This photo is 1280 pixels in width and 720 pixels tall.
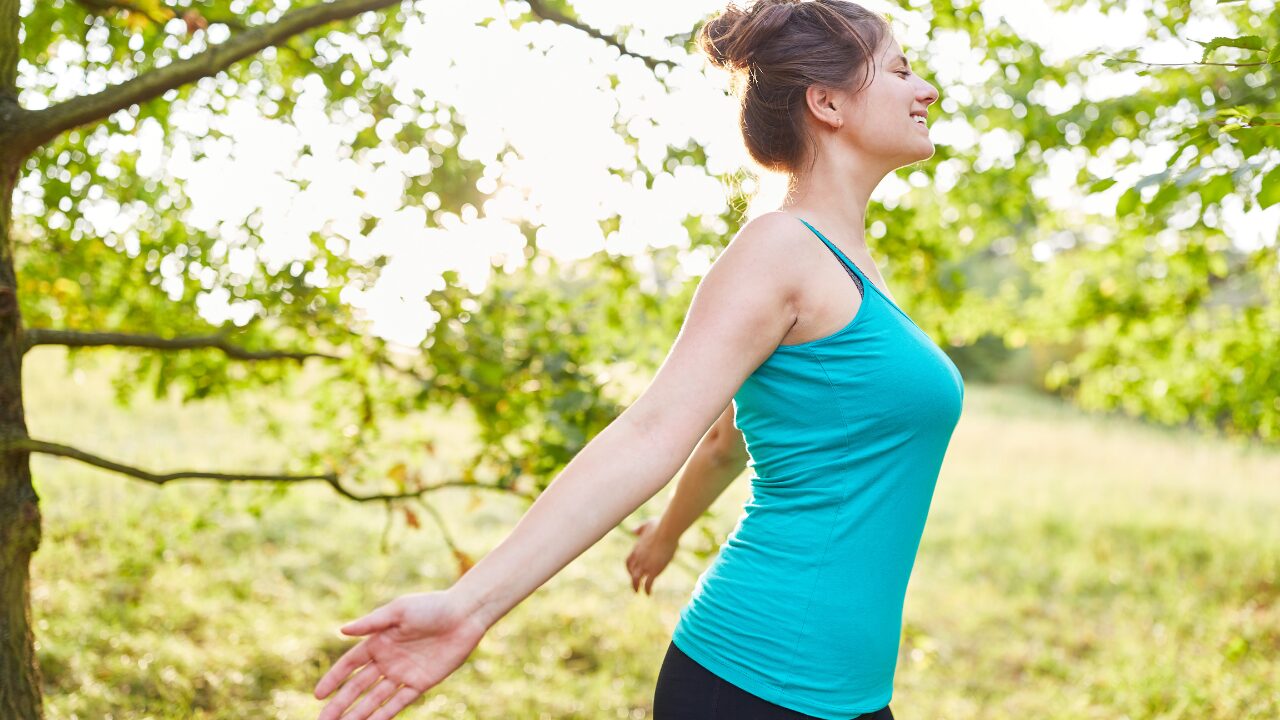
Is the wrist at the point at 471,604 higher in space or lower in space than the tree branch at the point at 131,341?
lower

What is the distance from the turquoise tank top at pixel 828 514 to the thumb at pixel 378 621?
0.54 m

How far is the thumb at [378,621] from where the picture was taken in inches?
47.0

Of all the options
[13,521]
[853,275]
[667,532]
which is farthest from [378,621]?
[13,521]

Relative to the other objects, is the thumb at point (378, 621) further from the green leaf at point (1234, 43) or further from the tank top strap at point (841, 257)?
the green leaf at point (1234, 43)

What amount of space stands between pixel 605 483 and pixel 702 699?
0.44 meters

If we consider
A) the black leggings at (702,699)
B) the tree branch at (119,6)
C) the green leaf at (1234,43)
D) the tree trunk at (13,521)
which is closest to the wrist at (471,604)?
the black leggings at (702,699)

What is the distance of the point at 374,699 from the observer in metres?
1.24

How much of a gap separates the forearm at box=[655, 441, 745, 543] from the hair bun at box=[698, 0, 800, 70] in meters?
0.75

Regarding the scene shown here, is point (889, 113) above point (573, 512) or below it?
above

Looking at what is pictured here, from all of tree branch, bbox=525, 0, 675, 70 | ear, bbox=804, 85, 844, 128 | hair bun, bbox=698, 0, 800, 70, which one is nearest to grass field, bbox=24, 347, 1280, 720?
tree branch, bbox=525, 0, 675, 70

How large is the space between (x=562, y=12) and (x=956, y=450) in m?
12.5

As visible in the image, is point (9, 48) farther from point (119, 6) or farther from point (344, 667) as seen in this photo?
point (344, 667)

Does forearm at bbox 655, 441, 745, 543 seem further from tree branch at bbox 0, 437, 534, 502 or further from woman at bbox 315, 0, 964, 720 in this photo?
tree branch at bbox 0, 437, 534, 502

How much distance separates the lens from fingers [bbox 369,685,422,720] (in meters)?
1.23
